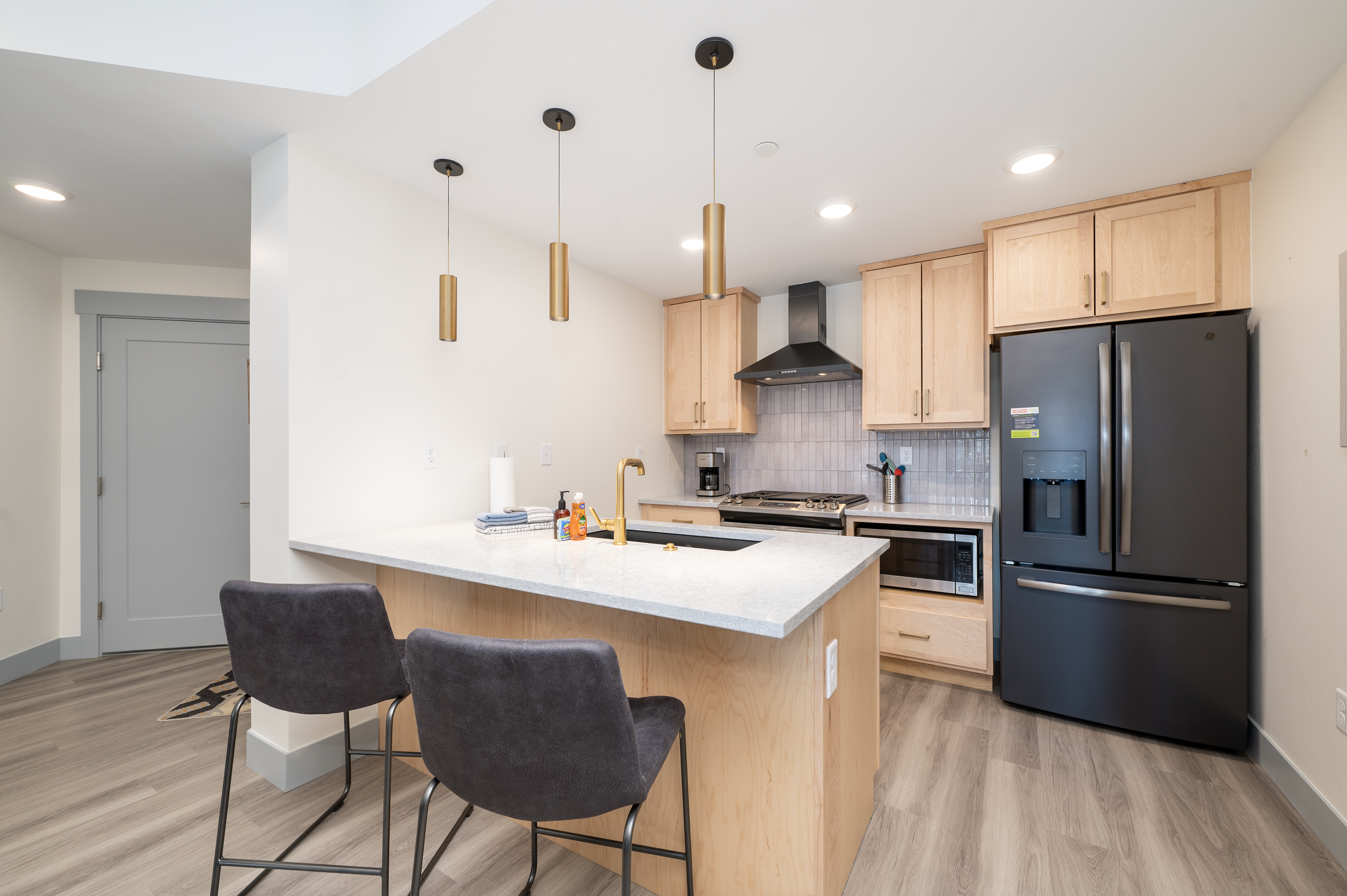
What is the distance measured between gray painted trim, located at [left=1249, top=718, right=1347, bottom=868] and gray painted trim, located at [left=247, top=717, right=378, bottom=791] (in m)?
3.11

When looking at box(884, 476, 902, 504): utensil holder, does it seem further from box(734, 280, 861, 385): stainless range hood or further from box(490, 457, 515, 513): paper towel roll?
box(490, 457, 515, 513): paper towel roll

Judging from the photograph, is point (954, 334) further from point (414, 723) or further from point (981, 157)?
point (414, 723)

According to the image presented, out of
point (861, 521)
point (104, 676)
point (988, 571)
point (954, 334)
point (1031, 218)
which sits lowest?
point (104, 676)

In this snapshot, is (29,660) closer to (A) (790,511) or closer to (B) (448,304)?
(B) (448,304)

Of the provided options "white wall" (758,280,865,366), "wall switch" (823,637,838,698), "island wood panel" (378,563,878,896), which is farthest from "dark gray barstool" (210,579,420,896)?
"white wall" (758,280,865,366)

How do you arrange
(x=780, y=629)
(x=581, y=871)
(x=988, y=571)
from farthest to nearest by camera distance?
(x=988, y=571)
(x=581, y=871)
(x=780, y=629)

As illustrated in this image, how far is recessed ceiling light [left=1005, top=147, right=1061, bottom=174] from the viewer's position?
2117 millimetres

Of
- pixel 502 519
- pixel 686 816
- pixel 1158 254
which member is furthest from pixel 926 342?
pixel 686 816

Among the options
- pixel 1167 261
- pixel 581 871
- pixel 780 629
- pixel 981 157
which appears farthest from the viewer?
pixel 1167 261

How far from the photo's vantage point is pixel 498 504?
2.65 metres

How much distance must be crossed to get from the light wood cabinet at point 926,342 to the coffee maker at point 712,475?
3.88 feet

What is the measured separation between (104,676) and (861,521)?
4.21m

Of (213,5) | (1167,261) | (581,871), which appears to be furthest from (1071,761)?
(213,5)

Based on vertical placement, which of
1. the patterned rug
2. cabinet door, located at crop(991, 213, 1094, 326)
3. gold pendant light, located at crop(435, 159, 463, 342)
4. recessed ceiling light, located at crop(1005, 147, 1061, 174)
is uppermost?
recessed ceiling light, located at crop(1005, 147, 1061, 174)
